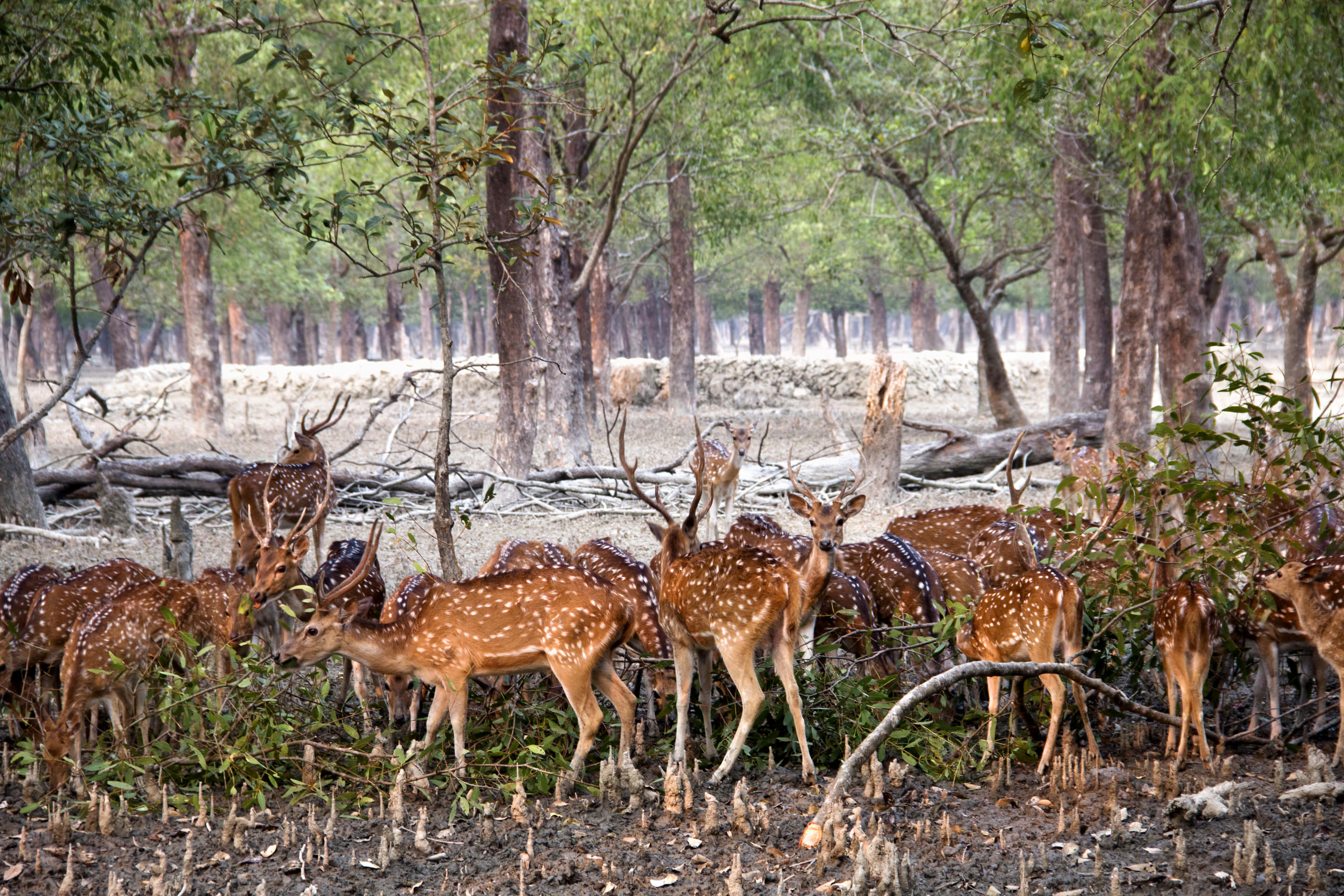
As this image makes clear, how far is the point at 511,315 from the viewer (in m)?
10.7

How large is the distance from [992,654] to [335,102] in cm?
411

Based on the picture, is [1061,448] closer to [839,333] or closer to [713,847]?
[713,847]

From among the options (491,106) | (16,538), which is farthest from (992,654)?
(491,106)

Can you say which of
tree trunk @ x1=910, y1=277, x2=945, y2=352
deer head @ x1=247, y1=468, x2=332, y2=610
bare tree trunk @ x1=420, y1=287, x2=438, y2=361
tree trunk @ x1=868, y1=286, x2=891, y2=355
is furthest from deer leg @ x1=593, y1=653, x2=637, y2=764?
tree trunk @ x1=868, y1=286, x2=891, y2=355

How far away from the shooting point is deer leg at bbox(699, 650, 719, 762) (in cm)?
459

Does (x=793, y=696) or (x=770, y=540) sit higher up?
(x=770, y=540)

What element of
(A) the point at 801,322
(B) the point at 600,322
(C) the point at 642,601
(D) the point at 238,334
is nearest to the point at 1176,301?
(C) the point at 642,601

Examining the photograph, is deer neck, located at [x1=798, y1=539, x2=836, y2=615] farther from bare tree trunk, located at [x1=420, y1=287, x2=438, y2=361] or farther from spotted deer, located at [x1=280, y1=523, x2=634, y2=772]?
bare tree trunk, located at [x1=420, y1=287, x2=438, y2=361]

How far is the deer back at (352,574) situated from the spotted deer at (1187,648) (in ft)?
11.0

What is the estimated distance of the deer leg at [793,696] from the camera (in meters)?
4.32

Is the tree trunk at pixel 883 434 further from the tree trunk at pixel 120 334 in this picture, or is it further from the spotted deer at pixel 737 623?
the tree trunk at pixel 120 334

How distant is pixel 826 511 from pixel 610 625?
1110 millimetres

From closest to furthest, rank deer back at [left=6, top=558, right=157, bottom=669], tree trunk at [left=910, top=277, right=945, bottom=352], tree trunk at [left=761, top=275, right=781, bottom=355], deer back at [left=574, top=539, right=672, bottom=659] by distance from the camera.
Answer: deer back at [left=6, top=558, right=157, bottom=669], deer back at [left=574, top=539, right=672, bottom=659], tree trunk at [left=910, top=277, right=945, bottom=352], tree trunk at [left=761, top=275, right=781, bottom=355]

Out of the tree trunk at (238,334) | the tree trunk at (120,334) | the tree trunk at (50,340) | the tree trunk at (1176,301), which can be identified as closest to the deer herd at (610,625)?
the tree trunk at (1176,301)
